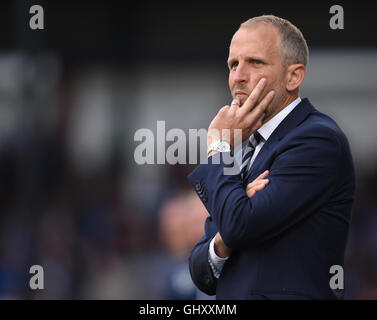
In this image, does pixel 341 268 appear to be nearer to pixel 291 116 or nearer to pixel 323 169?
pixel 323 169

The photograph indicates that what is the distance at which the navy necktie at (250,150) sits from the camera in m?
2.77

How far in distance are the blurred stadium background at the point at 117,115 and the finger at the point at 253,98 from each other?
14.7ft

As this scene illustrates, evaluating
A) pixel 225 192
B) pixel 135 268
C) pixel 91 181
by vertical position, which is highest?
pixel 225 192

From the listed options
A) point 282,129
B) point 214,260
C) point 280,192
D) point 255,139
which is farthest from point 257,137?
point 214,260

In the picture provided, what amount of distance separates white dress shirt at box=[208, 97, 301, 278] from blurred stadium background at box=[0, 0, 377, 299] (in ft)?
13.9

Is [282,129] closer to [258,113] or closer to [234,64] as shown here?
[258,113]

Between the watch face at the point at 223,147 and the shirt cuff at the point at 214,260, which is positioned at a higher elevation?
the watch face at the point at 223,147

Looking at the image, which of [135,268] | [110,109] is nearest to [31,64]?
[135,268]

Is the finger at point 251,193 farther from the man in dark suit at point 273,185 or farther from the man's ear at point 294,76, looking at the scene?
the man's ear at point 294,76

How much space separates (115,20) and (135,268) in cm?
454

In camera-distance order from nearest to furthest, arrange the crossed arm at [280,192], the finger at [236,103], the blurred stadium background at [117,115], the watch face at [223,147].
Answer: the crossed arm at [280,192], the watch face at [223,147], the finger at [236,103], the blurred stadium background at [117,115]

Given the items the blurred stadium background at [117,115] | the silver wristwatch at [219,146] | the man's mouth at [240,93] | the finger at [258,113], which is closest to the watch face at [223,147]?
the silver wristwatch at [219,146]

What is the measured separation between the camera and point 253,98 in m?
2.68

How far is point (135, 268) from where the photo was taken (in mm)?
7414
